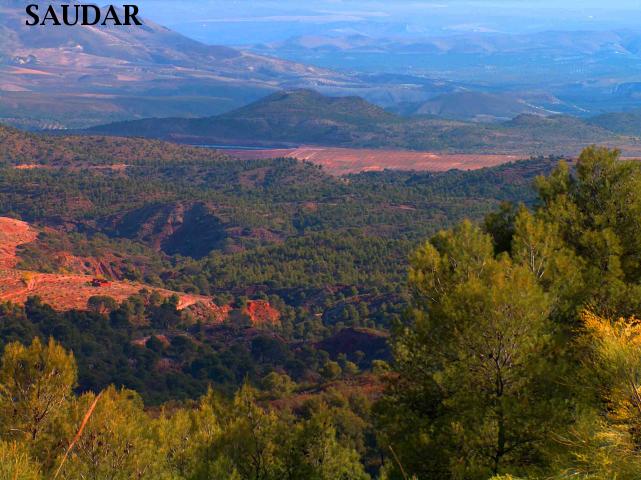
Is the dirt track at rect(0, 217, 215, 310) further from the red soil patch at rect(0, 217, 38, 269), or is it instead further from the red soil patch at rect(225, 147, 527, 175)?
the red soil patch at rect(225, 147, 527, 175)

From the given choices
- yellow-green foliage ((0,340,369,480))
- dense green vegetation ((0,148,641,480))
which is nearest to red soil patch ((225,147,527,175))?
dense green vegetation ((0,148,641,480))

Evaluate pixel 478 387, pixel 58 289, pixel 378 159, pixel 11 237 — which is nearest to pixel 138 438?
pixel 478 387

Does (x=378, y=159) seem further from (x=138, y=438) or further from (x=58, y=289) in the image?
(x=138, y=438)

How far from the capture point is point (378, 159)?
165500mm

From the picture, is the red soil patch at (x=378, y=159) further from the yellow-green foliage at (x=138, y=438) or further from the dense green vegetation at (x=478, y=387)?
the yellow-green foliage at (x=138, y=438)

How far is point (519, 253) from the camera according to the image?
1878cm

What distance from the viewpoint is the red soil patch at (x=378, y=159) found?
501ft

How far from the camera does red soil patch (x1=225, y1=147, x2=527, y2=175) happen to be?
15275cm

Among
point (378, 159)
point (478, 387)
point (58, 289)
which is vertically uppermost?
point (478, 387)

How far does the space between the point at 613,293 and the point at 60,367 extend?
531 inches

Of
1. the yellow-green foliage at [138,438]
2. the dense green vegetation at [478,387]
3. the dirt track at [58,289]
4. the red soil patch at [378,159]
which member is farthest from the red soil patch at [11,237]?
the red soil patch at [378,159]

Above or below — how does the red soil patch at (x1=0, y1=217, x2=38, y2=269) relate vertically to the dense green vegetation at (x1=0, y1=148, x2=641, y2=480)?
below

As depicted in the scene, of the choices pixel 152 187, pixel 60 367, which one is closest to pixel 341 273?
pixel 152 187

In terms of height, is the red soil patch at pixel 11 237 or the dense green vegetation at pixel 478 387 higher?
the dense green vegetation at pixel 478 387
